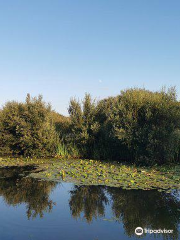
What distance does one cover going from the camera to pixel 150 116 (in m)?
17.3

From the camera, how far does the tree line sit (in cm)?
1695

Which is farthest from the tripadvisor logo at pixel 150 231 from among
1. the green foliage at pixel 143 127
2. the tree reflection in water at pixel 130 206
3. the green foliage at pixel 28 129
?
the green foliage at pixel 28 129

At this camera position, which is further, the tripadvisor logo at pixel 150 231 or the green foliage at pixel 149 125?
the green foliage at pixel 149 125

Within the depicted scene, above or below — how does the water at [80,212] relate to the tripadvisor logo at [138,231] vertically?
above

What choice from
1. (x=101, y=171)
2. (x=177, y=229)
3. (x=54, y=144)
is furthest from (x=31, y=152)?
(x=177, y=229)

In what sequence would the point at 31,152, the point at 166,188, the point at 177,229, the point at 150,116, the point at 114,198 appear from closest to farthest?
1. the point at 177,229
2. the point at 114,198
3. the point at 166,188
4. the point at 150,116
5. the point at 31,152

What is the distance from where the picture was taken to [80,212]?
8836 mm

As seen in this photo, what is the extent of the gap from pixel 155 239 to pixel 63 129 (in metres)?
17.4

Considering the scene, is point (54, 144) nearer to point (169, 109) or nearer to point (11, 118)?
point (11, 118)

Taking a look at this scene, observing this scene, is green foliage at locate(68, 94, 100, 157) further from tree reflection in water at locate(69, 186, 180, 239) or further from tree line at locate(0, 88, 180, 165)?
tree reflection in water at locate(69, 186, 180, 239)

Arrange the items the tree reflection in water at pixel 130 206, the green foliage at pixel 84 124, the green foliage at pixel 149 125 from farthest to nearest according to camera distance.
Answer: the green foliage at pixel 84 124 → the green foliage at pixel 149 125 → the tree reflection in water at pixel 130 206

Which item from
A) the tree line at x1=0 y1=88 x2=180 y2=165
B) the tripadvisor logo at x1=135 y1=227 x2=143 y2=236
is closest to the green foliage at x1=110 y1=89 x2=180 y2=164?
the tree line at x1=0 y1=88 x2=180 y2=165

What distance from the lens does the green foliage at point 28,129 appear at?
21.4 meters

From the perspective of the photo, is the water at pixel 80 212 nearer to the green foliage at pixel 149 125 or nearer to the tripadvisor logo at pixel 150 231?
the tripadvisor logo at pixel 150 231
